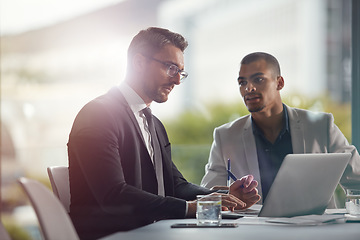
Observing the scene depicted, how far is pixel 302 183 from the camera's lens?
182cm

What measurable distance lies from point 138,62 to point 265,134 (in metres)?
1.00

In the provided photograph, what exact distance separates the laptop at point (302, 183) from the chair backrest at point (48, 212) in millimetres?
816

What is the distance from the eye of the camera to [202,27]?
18.3 feet

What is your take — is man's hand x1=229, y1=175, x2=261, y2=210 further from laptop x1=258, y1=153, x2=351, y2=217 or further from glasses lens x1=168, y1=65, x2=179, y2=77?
glasses lens x1=168, y1=65, x2=179, y2=77

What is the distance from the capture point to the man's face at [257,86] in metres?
3.05

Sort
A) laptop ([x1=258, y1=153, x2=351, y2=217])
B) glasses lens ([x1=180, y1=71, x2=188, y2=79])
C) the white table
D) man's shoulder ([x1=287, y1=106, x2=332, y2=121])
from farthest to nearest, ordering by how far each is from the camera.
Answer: man's shoulder ([x1=287, y1=106, x2=332, y2=121])
glasses lens ([x1=180, y1=71, x2=188, y2=79])
laptop ([x1=258, y1=153, x2=351, y2=217])
the white table

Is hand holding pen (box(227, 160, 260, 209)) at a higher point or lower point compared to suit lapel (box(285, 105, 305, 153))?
lower

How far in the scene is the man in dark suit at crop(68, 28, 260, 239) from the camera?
1894 mm

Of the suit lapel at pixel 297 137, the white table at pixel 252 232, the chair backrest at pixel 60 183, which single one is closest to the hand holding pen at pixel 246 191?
the white table at pixel 252 232

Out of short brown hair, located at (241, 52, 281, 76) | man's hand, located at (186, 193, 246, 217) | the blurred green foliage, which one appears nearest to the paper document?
man's hand, located at (186, 193, 246, 217)

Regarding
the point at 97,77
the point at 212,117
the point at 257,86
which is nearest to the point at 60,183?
the point at 257,86

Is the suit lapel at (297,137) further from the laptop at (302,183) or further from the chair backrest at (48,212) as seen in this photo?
the chair backrest at (48,212)

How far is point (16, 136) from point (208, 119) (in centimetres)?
185

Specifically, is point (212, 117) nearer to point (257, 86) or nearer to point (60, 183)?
point (257, 86)
